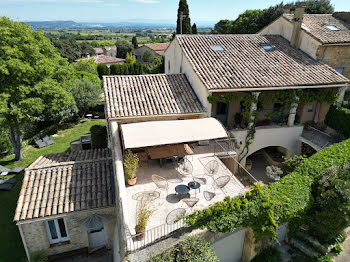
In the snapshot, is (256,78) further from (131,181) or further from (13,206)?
(13,206)

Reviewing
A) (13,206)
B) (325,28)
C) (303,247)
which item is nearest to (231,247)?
(303,247)

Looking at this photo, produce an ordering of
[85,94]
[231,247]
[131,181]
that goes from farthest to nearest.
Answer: [85,94]
[131,181]
[231,247]

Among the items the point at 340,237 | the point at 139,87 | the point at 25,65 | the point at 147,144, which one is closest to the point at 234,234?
the point at 147,144

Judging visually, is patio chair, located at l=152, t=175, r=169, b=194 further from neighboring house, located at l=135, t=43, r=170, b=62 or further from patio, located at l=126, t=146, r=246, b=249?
neighboring house, located at l=135, t=43, r=170, b=62

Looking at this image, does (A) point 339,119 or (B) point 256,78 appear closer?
(B) point 256,78

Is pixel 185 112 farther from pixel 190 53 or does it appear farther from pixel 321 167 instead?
pixel 321 167

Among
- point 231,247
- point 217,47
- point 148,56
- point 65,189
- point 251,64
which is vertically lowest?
point 148,56
